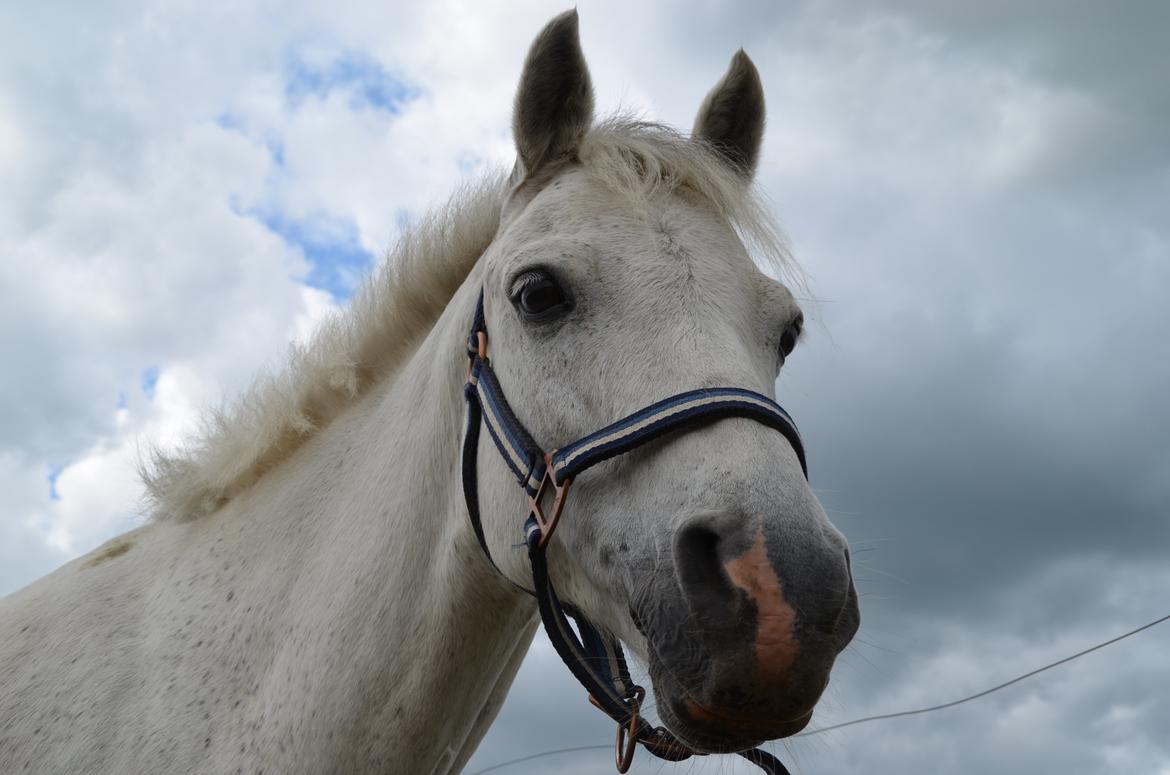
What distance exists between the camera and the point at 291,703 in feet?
8.93

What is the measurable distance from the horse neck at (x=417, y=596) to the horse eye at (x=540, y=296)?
49 cm

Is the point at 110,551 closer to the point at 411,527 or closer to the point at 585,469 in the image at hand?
the point at 411,527

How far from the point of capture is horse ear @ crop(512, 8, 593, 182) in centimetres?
A: 309

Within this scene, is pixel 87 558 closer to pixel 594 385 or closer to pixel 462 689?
pixel 462 689

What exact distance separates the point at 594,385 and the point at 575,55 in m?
1.41

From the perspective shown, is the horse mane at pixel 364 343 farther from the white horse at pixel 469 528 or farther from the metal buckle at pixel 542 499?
the metal buckle at pixel 542 499

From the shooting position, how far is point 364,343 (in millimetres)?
3594

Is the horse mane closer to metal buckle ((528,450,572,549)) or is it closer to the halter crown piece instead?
the halter crown piece

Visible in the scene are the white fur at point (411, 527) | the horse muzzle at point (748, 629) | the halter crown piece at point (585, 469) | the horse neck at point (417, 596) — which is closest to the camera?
the horse muzzle at point (748, 629)

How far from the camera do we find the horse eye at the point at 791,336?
288cm

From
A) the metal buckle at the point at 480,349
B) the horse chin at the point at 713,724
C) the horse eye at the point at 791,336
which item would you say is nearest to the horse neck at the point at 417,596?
the metal buckle at the point at 480,349

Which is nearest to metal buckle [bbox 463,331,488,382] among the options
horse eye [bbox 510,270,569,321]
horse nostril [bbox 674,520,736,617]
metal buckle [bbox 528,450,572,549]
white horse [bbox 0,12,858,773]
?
white horse [bbox 0,12,858,773]

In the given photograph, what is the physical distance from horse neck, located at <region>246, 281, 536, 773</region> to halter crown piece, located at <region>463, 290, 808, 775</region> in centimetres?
19

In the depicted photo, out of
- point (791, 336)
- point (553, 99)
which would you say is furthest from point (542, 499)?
point (553, 99)
